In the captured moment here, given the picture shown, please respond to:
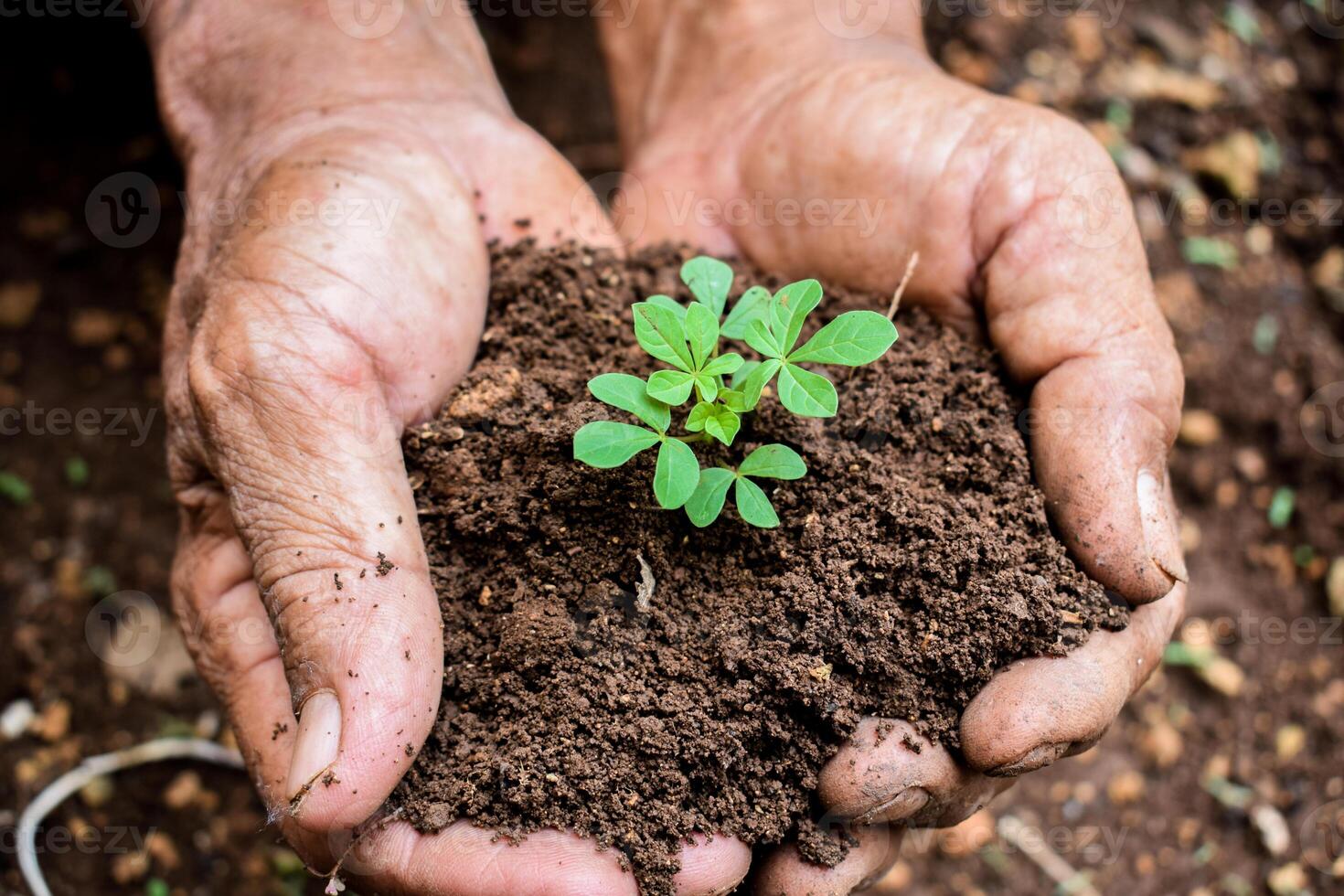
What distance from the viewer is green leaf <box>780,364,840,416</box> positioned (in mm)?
1921

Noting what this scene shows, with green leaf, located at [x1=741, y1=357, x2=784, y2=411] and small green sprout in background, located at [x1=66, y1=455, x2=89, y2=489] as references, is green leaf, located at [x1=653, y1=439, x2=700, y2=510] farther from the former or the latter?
small green sprout in background, located at [x1=66, y1=455, x2=89, y2=489]

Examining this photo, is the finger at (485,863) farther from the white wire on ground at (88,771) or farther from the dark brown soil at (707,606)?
the white wire on ground at (88,771)

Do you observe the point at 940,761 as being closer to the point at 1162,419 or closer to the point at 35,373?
the point at 1162,419

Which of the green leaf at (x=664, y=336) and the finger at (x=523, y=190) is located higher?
the green leaf at (x=664, y=336)

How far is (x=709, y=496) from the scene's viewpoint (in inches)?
77.5

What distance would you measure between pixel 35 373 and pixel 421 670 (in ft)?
9.12

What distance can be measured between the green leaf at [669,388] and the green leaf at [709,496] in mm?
159

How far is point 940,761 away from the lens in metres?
1.96

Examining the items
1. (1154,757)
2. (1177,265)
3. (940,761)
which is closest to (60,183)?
(940,761)

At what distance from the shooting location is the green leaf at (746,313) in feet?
7.14

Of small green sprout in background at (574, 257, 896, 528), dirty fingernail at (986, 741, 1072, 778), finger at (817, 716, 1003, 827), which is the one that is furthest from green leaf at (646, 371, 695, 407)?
dirty fingernail at (986, 741, 1072, 778)

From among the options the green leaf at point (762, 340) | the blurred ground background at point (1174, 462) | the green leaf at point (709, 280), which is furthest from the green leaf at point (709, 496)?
the blurred ground background at point (1174, 462)

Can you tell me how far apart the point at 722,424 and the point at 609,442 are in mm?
235

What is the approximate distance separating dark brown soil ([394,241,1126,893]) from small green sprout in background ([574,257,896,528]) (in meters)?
0.14
